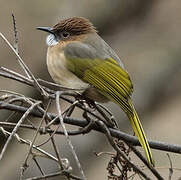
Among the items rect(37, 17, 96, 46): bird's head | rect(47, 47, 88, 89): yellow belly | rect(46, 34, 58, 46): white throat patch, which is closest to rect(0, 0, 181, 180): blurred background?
rect(46, 34, 58, 46): white throat patch

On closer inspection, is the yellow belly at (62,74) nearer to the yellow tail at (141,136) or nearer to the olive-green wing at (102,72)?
the olive-green wing at (102,72)

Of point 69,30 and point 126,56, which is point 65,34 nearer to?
point 69,30

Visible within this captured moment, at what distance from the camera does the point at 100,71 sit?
11.5ft

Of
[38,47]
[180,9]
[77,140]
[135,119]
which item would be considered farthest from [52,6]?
[135,119]

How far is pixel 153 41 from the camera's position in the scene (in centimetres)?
784

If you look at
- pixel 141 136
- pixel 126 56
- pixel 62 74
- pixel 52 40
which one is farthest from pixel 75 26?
pixel 126 56

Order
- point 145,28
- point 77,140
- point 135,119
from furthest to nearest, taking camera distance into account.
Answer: point 145,28, point 77,140, point 135,119

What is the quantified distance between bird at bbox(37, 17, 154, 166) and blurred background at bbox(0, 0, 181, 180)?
1584 mm

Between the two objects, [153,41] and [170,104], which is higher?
[153,41]

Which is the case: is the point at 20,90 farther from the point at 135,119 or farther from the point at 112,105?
the point at 135,119

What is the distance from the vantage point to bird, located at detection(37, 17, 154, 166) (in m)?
3.31

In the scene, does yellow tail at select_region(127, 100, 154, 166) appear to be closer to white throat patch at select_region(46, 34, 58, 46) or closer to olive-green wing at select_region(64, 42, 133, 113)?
olive-green wing at select_region(64, 42, 133, 113)

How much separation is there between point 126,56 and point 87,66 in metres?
4.03

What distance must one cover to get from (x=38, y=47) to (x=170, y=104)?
2555 millimetres
